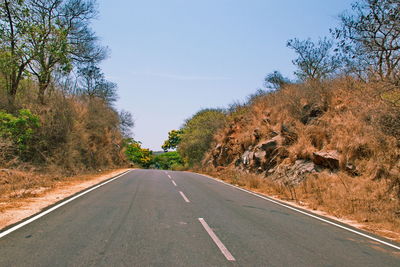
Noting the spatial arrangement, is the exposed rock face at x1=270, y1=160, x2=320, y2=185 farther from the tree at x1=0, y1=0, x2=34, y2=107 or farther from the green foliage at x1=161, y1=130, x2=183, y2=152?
the green foliage at x1=161, y1=130, x2=183, y2=152

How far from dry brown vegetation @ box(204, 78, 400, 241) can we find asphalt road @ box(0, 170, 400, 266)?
2906mm

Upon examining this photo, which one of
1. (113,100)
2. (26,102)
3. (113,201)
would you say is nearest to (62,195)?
(113,201)

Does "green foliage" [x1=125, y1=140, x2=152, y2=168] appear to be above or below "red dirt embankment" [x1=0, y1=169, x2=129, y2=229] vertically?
above

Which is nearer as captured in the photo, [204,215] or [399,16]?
[204,215]

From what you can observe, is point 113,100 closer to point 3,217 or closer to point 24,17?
point 24,17

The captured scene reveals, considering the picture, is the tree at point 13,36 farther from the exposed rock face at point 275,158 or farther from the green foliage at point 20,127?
the exposed rock face at point 275,158

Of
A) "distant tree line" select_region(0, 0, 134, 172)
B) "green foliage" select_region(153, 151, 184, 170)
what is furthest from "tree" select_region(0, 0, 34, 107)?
"green foliage" select_region(153, 151, 184, 170)

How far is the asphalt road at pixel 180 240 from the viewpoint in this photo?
468 centimetres

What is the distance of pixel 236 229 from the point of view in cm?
678

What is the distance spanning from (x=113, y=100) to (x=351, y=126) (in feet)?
127

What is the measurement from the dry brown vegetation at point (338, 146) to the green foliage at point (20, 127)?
12180 mm

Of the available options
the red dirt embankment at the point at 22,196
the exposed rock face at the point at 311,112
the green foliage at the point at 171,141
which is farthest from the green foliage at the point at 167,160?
the red dirt embankment at the point at 22,196

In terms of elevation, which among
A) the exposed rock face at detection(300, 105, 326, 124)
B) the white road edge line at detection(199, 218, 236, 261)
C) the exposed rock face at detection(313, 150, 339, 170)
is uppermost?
the exposed rock face at detection(300, 105, 326, 124)

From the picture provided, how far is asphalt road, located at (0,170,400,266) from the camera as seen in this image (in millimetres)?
4676
